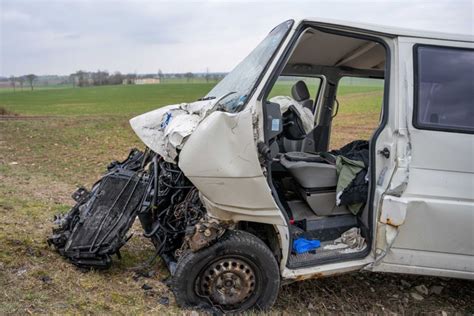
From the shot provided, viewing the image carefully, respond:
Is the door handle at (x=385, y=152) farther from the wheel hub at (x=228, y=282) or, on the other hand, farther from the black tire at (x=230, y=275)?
the wheel hub at (x=228, y=282)

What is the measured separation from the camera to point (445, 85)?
3.32 metres

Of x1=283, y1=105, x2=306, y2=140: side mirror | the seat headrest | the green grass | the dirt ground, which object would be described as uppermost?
the seat headrest

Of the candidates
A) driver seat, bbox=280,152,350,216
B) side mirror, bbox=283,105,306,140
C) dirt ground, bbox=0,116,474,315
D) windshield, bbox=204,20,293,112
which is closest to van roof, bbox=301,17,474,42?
windshield, bbox=204,20,293,112

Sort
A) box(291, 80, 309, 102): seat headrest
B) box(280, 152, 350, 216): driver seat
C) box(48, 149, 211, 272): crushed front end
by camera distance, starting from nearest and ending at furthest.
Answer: box(48, 149, 211, 272): crushed front end < box(280, 152, 350, 216): driver seat < box(291, 80, 309, 102): seat headrest

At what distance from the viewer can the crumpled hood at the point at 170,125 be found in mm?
3173

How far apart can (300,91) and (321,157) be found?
1180 millimetres

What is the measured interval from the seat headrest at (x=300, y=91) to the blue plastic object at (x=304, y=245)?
2.06 meters

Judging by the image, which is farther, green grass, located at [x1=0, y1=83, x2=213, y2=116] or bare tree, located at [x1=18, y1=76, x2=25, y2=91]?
bare tree, located at [x1=18, y1=76, x2=25, y2=91]

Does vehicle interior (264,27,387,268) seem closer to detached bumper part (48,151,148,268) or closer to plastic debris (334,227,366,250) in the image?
plastic debris (334,227,366,250)

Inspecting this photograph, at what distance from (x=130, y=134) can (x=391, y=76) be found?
39.3 feet

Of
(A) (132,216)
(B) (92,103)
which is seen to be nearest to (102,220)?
(A) (132,216)

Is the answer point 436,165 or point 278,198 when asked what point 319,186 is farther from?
point 436,165

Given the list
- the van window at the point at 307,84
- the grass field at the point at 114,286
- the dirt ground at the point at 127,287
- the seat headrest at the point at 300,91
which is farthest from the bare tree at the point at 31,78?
the seat headrest at the point at 300,91

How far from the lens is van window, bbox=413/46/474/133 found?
328 cm
